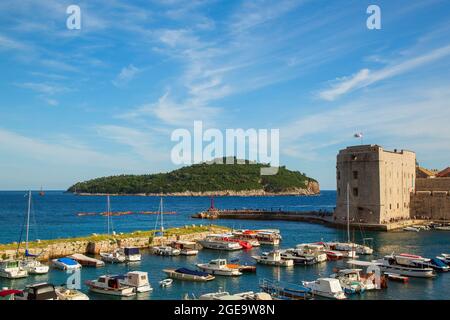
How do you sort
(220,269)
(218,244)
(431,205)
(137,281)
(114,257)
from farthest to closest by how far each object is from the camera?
(431,205) → (218,244) → (114,257) → (220,269) → (137,281)

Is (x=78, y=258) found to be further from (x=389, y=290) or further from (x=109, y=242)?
(x=389, y=290)

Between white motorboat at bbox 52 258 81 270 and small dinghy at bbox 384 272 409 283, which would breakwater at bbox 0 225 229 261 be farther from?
small dinghy at bbox 384 272 409 283

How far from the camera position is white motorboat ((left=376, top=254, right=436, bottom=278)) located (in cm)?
3516

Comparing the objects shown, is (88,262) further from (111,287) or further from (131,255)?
(111,287)

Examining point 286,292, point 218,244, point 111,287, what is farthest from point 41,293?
point 218,244

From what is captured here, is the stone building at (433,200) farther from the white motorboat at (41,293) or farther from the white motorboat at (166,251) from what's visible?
the white motorboat at (41,293)

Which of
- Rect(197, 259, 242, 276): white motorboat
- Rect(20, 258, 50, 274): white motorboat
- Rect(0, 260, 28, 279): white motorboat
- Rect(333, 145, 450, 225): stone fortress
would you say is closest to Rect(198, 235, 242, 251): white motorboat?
Rect(197, 259, 242, 276): white motorboat

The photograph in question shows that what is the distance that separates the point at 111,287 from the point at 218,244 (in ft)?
76.9

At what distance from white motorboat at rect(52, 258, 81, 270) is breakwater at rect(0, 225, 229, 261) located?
14.4ft

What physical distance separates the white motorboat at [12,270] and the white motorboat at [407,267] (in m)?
28.1

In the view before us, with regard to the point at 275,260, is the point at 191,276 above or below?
below

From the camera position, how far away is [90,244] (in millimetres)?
46344
